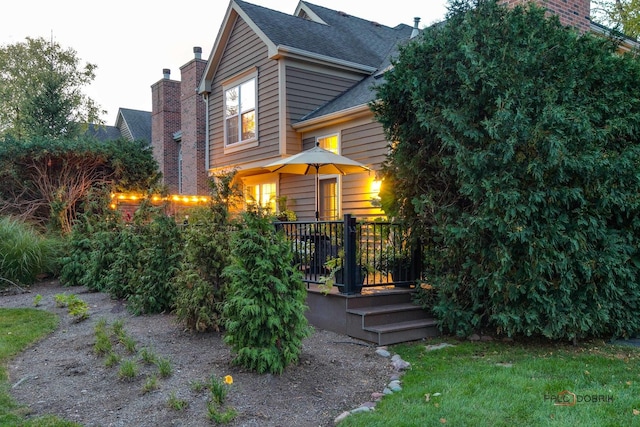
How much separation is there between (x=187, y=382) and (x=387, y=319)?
98.0 inches

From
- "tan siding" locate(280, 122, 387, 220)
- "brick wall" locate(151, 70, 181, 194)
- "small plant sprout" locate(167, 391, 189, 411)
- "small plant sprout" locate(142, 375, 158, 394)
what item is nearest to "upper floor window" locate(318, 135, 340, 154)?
"tan siding" locate(280, 122, 387, 220)

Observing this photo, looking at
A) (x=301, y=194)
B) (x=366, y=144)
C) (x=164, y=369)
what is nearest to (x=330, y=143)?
(x=366, y=144)

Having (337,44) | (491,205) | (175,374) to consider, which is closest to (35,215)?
(337,44)

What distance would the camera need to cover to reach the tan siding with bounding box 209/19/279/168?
37.0 feet

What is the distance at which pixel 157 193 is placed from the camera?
21.3 ft

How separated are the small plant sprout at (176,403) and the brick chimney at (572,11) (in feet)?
23.1

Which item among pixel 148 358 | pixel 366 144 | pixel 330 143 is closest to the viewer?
pixel 148 358

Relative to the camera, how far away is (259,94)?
38.4 feet

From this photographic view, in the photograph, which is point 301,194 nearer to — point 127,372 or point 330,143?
point 330,143

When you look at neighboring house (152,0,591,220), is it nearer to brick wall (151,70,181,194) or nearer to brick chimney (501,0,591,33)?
brick chimney (501,0,591,33)

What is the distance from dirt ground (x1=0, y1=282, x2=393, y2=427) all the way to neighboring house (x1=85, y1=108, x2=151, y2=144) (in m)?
24.0

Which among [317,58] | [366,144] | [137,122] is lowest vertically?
[366,144]

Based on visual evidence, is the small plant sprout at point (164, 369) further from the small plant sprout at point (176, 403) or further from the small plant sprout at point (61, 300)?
the small plant sprout at point (61, 300)

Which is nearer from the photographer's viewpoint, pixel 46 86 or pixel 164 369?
pixel 164 369
